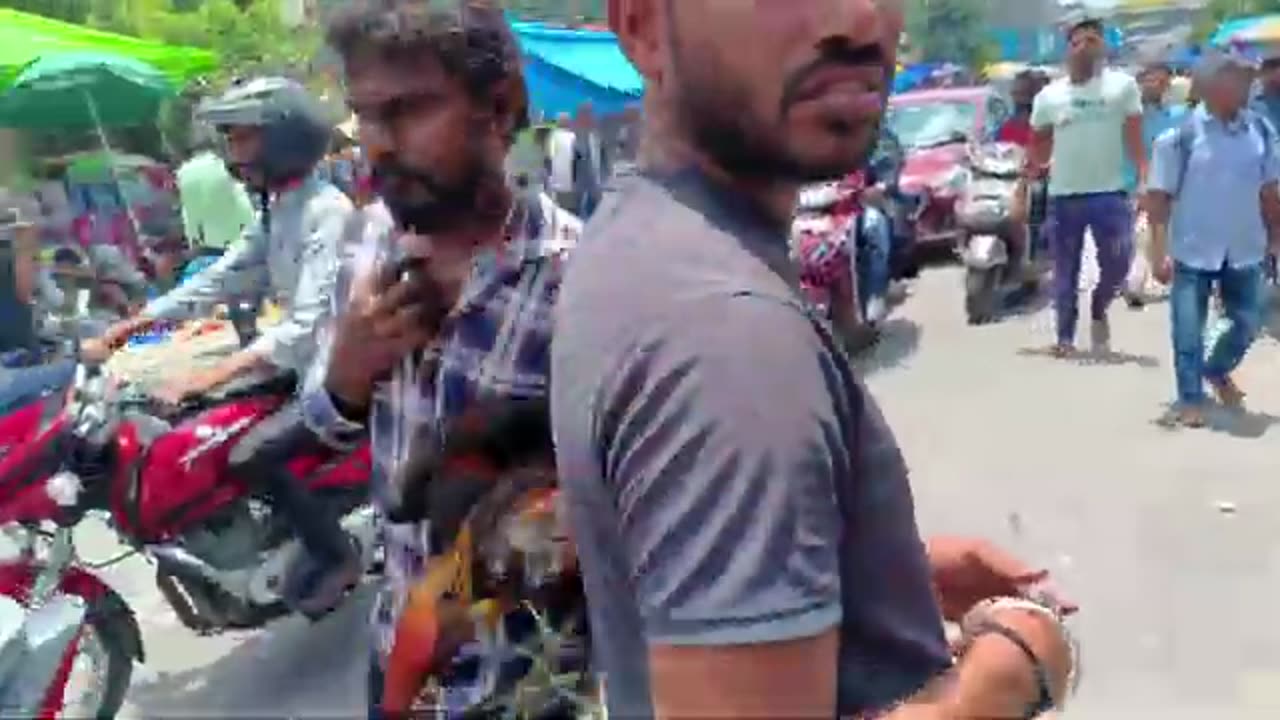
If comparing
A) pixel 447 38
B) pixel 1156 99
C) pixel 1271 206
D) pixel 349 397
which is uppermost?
pixel 447 38

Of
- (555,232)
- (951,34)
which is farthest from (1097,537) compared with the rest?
(951,34)

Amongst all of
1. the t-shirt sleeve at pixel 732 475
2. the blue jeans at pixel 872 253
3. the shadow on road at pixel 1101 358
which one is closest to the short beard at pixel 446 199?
the t-shirt sleeve at pixel 732 475

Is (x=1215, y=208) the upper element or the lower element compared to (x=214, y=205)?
upper

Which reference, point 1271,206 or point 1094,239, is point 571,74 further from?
point 1271,206

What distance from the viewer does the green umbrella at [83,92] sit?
13.1 metres

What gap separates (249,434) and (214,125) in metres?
0.88

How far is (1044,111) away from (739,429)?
7.85m

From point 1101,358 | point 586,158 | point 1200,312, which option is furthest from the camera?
point 586,158

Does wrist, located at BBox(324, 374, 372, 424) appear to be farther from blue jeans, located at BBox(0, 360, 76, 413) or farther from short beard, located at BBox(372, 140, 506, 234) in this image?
blue jeans, located at BBox(0, 360, 76, 413)

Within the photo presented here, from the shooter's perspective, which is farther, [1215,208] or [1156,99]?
[1156,99]

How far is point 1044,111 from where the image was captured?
8414 millimetres

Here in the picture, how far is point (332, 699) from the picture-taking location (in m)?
4.70

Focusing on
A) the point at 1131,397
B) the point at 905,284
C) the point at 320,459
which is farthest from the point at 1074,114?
the point at 320,459

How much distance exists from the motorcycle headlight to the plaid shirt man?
9.10 meters
